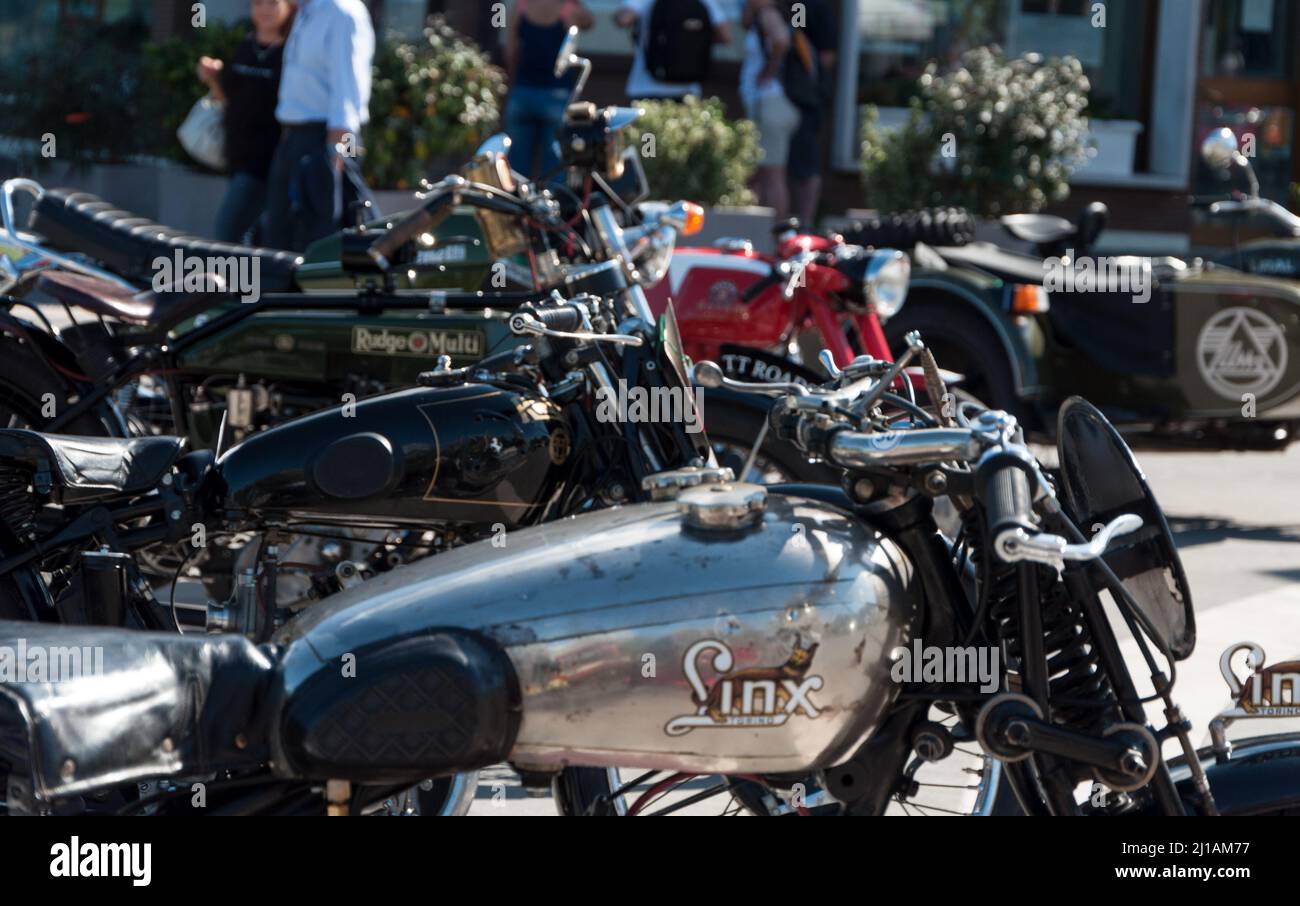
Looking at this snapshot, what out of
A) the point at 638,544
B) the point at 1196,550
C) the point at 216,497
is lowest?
the point at 1196,550

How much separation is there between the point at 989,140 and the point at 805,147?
1179 millimetres

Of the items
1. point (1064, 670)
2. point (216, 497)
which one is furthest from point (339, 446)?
point (1064, 670)

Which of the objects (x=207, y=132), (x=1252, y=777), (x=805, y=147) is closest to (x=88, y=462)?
(x=1252, y=777)

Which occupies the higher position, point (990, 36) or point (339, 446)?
point (990, 36)

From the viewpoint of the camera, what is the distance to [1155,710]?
14.5ft

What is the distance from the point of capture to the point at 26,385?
180 inches

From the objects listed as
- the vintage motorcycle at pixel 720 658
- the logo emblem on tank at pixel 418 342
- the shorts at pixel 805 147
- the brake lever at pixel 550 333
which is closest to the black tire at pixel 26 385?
the logo emblem on tank at pixel 418 342

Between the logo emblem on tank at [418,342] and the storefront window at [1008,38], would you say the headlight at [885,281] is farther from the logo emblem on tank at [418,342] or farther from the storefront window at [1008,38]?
the storefront window at [1008,38]

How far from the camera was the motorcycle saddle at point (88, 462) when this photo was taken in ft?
9.96

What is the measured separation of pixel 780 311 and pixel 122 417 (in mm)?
2317

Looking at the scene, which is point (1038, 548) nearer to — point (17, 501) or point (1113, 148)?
point (17, 501)

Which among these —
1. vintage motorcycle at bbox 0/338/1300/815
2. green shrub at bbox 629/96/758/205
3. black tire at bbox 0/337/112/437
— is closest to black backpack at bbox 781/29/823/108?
green shrub at bbox 629/96/758/205

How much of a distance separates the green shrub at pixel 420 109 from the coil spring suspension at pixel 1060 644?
8.14m
